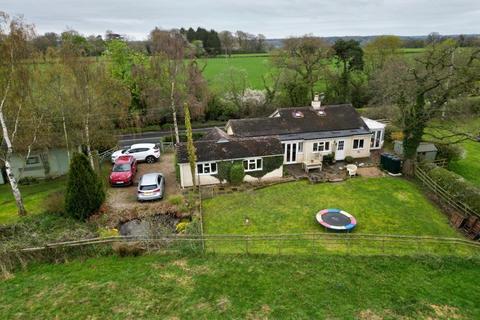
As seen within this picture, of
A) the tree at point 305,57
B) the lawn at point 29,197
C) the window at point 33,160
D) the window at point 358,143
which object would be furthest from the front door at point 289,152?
the window at point 33,160

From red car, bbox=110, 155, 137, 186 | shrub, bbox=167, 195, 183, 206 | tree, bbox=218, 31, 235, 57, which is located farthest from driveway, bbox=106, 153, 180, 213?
tree, bbox=218, 31, 235, 57

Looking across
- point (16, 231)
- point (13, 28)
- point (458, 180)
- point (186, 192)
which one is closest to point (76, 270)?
point (16, 231)

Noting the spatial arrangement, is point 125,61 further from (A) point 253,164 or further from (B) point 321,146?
(B) point 321,146

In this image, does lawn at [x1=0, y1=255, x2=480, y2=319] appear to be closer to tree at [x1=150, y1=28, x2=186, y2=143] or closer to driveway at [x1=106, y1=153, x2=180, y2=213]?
driveway at [x1=106, y1=153, x2=180, y2=213]

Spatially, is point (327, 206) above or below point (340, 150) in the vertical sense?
below

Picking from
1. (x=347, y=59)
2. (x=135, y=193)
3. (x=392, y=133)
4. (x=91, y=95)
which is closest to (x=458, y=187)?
(x=392, y=133)

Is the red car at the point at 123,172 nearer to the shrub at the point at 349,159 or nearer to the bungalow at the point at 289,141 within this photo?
the bungalow at the point at 289,141
